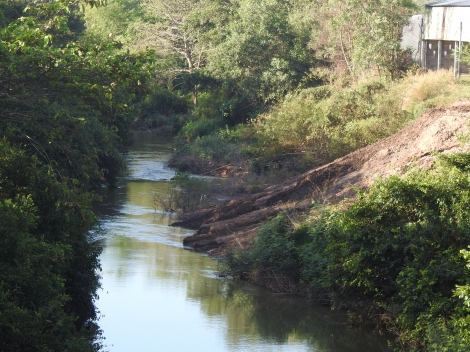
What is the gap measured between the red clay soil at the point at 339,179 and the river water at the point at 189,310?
1.36 meters

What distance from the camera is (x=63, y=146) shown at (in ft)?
56.8

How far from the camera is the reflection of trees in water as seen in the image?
1778 centimetres

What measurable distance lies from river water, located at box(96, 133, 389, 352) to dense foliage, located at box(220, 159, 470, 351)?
85 cm

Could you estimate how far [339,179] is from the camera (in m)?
26.7

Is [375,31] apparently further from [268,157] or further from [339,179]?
[339,179]

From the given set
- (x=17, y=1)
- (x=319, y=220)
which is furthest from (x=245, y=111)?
(x=319, y=220)

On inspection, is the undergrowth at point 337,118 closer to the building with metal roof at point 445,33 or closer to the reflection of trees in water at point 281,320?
the building with metal roof at point 445,33

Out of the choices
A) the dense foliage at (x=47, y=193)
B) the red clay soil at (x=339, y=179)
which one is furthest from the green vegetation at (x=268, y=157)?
the red clay soil at (x=339, y=179)

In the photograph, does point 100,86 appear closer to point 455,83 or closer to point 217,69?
point 455,83

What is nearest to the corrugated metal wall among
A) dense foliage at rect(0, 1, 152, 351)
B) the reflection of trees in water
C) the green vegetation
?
the green vegetation

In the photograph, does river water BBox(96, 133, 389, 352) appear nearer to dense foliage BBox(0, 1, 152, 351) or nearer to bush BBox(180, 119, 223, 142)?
dense foliage BBox(0, 1, 152, 351)

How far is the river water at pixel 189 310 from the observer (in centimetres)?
1741

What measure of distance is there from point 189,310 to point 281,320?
2.30 meters

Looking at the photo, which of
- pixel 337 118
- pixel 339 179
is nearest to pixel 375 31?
pixel 337 118
